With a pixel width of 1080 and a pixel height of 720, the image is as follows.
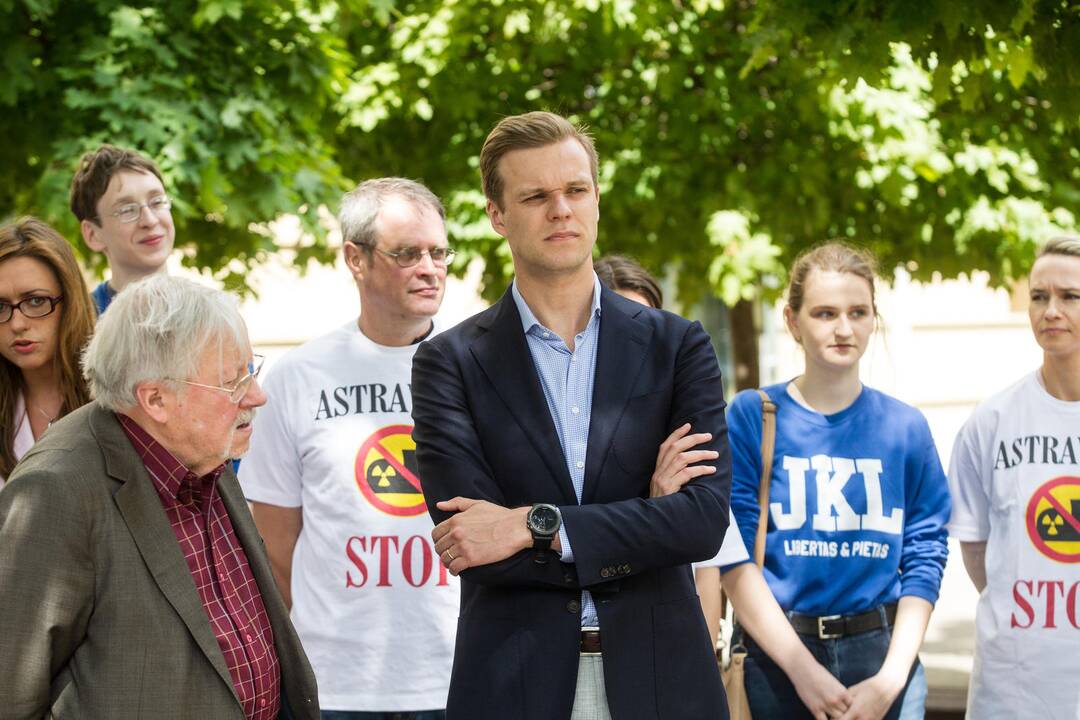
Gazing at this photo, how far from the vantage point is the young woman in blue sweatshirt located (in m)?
3.92

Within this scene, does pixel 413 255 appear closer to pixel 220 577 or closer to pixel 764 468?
pixel 764 468

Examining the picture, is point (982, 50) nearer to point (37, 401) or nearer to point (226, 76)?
point (37, 401)

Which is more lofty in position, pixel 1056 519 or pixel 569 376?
pixel 569 376

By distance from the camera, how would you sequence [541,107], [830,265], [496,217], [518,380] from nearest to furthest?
[518,380] < [496,217] < [830,265] < [541,107]

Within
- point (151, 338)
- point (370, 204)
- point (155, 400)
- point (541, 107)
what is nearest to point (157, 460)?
point (155, 400)

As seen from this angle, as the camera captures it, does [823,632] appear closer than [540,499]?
No

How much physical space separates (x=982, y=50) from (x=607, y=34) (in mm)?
4057

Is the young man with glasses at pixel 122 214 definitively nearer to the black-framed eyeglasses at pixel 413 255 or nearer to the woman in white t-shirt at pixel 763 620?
the black-framed eyeglasses at pixel 413 255

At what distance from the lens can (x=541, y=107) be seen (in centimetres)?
863

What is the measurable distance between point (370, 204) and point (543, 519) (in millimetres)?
1631

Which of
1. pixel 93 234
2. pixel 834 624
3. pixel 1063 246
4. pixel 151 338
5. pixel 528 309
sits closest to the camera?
pixel 151 338

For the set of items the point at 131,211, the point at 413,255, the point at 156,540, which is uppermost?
the point at 131,211

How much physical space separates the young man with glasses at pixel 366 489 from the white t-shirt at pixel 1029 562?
1.60 metres

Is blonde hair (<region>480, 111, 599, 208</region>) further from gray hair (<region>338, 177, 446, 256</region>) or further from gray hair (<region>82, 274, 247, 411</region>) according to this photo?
gray hair (<region>338, 177, 446, 256</region>)
